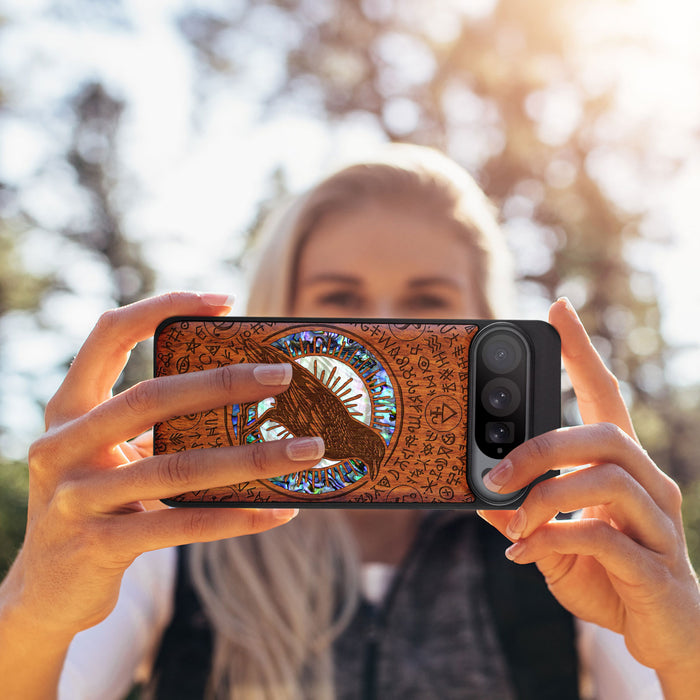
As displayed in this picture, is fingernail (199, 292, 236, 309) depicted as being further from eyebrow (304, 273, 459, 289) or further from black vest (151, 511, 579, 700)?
black vest (151, 511, 579, 700)

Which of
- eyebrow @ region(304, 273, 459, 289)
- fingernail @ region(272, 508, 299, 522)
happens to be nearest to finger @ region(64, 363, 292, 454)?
fingernail @ region(272, 508, 299, 522)

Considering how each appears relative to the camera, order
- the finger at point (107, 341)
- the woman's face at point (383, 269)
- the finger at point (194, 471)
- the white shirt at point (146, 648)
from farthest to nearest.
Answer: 1. the woman's face at point (383, 269)
2. the white shirt at point (146, 648)
3. the finger at point (107, 341)
4. the finger at point (194, 471)

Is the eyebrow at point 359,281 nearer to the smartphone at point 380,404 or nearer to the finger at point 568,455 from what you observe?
the smartphone at point 380,404

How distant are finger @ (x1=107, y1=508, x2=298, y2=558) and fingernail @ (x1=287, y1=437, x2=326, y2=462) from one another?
24cm

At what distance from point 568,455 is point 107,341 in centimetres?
106

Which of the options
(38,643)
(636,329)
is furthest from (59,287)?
(38,643)

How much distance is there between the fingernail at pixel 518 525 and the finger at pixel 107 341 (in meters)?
0.84

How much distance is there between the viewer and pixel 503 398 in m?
1.43

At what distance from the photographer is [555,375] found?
1433 mm

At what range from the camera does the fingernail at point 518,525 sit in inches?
49.9

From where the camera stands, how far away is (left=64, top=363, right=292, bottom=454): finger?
4.06 feet

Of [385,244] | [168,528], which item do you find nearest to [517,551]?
[168,528]

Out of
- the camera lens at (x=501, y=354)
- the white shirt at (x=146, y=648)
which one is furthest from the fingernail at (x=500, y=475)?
the white shirt at (x=146, y=648)

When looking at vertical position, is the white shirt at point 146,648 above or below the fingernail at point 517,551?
below
